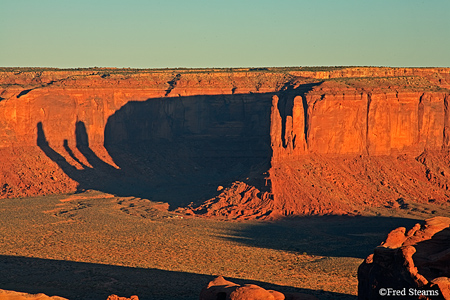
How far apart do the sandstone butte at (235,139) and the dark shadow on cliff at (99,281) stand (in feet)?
60.3

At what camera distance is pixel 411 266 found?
2706 centimetres

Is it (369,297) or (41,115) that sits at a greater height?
(41,115)

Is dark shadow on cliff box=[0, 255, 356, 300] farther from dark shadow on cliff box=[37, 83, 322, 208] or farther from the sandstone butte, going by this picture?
dark shadow on cliff box=[37, 83, 322, 208]

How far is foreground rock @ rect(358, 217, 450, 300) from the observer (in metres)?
26.0

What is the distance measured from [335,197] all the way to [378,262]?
30472 millimetres

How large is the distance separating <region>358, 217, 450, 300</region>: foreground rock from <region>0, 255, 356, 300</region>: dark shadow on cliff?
16.4 ft

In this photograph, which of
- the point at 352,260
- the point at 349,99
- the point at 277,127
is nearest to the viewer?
the point at 352,260

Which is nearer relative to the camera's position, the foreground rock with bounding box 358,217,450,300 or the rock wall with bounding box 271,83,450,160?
the foreground rock with bounding box 358,217,450,300

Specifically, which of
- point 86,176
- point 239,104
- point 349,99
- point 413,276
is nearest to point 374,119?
point 349,99

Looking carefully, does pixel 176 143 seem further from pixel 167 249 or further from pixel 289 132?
pixel 167 249

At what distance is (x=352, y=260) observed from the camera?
43625 mm

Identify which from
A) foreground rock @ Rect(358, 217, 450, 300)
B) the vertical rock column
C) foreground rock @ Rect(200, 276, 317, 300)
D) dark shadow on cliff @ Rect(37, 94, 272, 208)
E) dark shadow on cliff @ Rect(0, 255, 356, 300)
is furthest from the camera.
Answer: dark shadow on cliff @ Rect(37, 94, 272, 208)

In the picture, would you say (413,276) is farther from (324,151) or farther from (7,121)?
(7,121)

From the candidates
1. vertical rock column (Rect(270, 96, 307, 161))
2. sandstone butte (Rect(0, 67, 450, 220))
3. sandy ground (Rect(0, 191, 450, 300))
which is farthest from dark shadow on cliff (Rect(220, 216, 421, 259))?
vertical rock column (Rect(270, 96, 307, 161))
